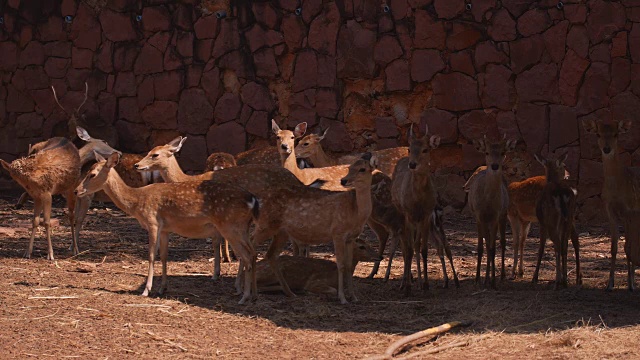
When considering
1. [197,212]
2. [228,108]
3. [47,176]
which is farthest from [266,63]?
[197,212]

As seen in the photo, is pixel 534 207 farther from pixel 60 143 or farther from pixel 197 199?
pixel 60 143

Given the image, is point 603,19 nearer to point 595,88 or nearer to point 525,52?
point 595,88

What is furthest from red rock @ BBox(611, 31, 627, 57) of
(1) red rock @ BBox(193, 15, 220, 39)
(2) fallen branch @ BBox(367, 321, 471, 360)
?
(2) fallen branch @ BBox(367, 321, 471, 360)

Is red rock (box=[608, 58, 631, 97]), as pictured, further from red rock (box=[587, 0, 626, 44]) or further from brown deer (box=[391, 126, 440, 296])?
brown deer (box=[391, 126, 440, 296])

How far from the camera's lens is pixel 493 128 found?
551 inches

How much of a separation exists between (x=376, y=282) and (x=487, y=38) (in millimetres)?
5162

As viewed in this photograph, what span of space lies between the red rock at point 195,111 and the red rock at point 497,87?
4421mm

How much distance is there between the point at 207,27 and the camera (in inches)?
616

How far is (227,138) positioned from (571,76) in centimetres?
534

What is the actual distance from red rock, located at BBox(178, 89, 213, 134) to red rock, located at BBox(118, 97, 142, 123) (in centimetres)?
87

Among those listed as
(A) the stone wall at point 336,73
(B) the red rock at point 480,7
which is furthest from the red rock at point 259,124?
(B) the red rock at point 480,7

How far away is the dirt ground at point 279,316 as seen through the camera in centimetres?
716

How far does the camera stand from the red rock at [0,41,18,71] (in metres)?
17.2

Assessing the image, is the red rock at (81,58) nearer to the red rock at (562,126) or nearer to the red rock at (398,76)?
the red rock at (398,76)
